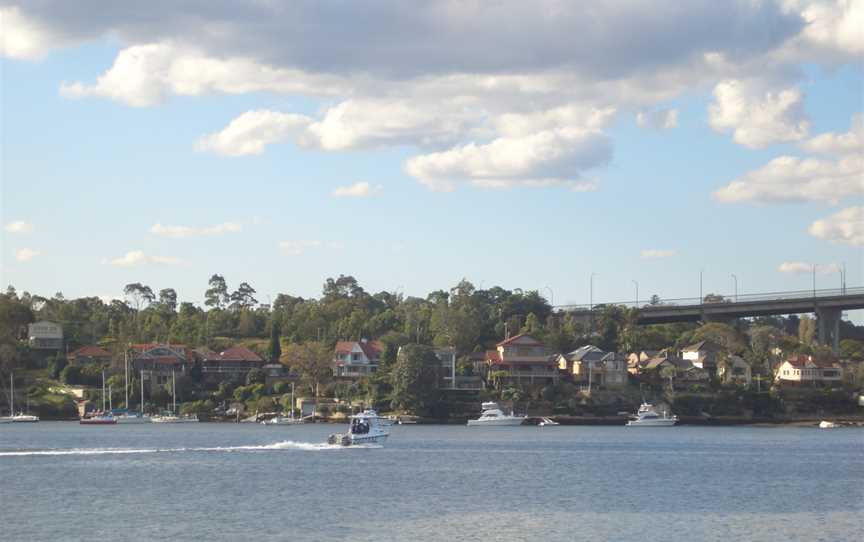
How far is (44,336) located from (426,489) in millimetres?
125573

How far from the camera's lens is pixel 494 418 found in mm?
140375

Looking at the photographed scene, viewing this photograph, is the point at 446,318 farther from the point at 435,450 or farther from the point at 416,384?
the point at 435,450

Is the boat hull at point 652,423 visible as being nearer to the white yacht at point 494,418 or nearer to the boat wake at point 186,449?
the white yacht at point 494,418

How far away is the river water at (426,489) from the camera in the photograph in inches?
2087

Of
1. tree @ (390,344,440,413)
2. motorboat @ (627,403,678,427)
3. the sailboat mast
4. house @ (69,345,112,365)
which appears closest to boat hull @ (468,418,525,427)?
tree @ (390,344,440,413)

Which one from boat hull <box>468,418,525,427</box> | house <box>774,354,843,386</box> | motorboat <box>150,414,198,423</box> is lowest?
boat hull <box>468,418,525,427</box>

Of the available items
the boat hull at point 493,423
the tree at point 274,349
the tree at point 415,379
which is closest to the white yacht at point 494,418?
the boat hull at point 493,423

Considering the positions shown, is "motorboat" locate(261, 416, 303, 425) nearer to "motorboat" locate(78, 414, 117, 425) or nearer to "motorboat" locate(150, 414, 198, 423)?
"motorboat" locate(150, 414, 198, 423)

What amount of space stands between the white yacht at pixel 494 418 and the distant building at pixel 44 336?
2799 inches

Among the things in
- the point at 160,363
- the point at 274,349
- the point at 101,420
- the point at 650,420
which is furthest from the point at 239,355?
A: the point at 650,420

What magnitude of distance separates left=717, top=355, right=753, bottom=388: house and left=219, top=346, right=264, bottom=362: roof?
61550mm

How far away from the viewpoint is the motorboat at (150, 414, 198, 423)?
145250mm

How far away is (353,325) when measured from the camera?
191 metres

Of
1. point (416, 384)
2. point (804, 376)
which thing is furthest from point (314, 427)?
point (804, 376)
